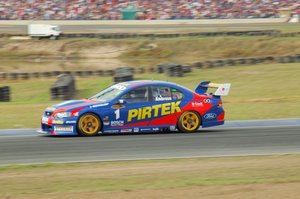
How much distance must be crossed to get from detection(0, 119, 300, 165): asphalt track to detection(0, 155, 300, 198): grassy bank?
75cm

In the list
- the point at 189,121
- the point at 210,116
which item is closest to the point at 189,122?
the point at 189,121

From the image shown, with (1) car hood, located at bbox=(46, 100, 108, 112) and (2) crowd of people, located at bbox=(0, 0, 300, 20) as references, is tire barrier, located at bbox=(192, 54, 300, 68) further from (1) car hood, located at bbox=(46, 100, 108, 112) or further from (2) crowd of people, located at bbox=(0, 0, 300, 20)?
(2) crowd of people, located at bbox=(0, 0, 300, 20)

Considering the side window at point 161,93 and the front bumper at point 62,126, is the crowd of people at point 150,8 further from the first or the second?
the front bumper at point 62,126

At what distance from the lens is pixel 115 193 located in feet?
28.5

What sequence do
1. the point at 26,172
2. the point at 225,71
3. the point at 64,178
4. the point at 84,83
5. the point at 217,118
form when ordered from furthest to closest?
1. the point at 225,71
2. the point at 84,83
3. the point at 217,118
4. the point at 26,172
5. the point at 64,178

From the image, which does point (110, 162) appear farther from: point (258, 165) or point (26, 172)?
point (258, 165)

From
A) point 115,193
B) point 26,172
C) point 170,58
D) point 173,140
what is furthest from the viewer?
point 170,58

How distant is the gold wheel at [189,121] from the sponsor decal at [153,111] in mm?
214

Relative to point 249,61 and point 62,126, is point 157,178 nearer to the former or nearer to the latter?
point 62,126

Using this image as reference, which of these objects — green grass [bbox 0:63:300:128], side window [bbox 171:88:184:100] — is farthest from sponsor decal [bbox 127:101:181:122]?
green grass [bbox 0:63:300:128]

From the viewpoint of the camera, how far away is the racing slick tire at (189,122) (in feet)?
51.0

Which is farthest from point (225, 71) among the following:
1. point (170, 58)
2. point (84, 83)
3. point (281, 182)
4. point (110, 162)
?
point (281, 182)

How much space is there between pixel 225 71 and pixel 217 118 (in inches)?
705

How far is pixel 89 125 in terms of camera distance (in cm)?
1493
